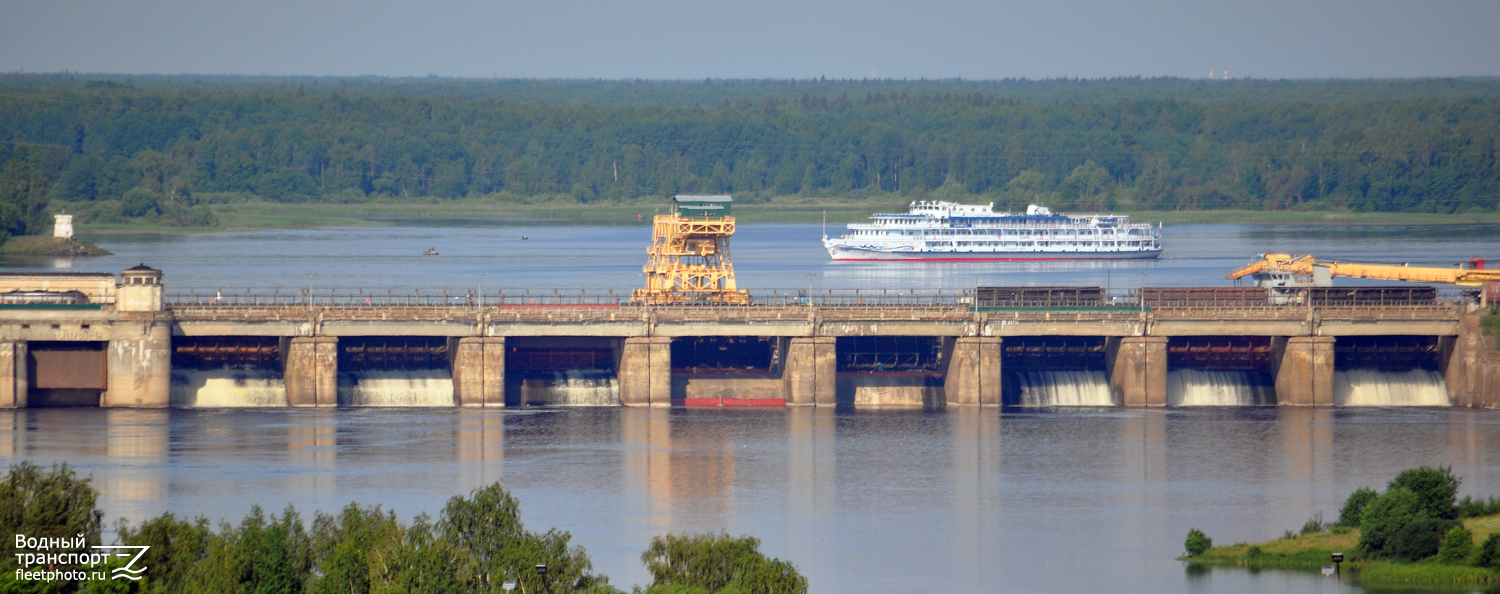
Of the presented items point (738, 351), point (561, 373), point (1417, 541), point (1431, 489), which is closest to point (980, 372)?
point (738, 351)

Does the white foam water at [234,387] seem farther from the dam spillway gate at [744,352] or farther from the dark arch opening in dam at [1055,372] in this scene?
the dark arch opening in dam at [1055,372]

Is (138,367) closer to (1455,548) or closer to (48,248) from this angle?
(1455,548)

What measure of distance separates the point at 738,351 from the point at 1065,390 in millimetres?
16797

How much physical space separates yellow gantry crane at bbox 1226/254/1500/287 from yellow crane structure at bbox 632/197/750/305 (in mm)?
29081

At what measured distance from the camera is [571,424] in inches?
3265

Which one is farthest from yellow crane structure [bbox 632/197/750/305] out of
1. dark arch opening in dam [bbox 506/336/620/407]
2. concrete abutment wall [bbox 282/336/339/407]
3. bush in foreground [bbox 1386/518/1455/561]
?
bush in foreground [bbox 1386/518/1455/561]

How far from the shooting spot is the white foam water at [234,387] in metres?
84.8

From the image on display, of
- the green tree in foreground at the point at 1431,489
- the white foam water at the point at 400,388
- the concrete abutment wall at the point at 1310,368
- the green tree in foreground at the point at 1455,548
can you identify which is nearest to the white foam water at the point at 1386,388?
the concrete abutment wall at the point at 1310,368

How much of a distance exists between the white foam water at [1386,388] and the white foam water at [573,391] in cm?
Result: 3647

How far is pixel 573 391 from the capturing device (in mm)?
88375

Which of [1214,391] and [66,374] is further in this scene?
[1214,391]

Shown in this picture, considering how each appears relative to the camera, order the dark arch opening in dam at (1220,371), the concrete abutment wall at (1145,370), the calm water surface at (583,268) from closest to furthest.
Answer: the concrete abutment wall at (1145,370) < the dark arch opening in dam at (1220,371) < the calm water surface at (583,268)

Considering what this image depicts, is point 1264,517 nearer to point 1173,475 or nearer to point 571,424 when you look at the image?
point 1173,475

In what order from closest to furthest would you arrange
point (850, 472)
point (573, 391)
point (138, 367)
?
point (850, 472) < point (138, 367) < point (573, 391)
